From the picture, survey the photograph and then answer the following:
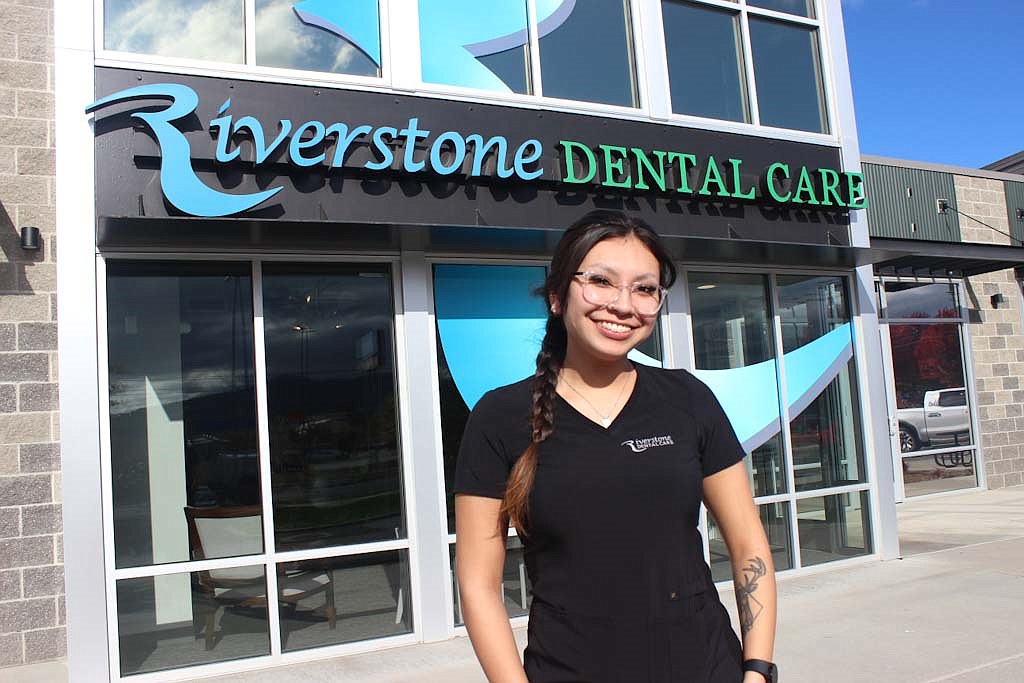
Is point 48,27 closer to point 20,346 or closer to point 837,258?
point 20,346

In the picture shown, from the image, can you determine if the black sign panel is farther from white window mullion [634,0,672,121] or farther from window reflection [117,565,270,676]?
window reflection [117,565,270,676]

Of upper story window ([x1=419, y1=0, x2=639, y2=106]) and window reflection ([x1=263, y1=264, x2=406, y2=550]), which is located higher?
upper story window ([x1=419, y1=0, x2=639, y2=106])

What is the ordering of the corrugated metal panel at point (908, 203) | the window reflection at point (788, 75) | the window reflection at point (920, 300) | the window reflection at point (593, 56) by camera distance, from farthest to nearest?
1. the window reflection at point (920, 300)
2. the corrugated metal panel at point (908, 203)
3. the window reflection at point (788, 75)
4. the window reflection at point (593, 56)

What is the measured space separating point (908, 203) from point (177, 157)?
11245 millimetres

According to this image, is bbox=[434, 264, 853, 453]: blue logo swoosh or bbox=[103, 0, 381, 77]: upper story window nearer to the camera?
bbox=[103, 0, 381, 77]: upper story window

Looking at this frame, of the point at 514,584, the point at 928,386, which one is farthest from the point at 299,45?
the point at 928,386

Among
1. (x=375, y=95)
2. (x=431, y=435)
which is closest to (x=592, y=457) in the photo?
(x=431, y=435)

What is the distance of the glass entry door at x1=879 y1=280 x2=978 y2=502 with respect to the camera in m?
12.9

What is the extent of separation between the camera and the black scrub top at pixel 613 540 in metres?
1.69

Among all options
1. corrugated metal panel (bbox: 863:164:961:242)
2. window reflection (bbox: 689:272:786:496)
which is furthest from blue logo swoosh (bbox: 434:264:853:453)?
corrugated metal panel (bbox: 863:164:961:242)

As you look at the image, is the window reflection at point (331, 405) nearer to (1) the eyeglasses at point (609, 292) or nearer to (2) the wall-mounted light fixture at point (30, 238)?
(2) the wall-mounted light fixture at point (30, 238)

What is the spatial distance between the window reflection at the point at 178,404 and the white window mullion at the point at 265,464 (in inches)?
2.3

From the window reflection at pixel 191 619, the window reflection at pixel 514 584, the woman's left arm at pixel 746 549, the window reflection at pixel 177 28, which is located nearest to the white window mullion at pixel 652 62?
the window reflection at pixel 177 28

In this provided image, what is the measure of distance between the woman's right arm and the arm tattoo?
53 centimetres
